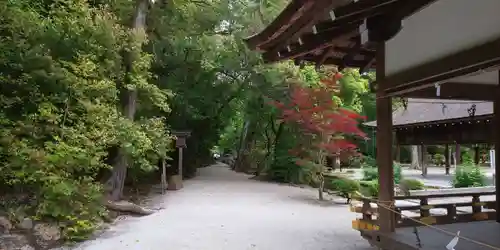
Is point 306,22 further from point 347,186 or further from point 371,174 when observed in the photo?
point 371,174

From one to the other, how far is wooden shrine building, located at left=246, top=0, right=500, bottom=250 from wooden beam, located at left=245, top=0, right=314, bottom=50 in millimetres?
10

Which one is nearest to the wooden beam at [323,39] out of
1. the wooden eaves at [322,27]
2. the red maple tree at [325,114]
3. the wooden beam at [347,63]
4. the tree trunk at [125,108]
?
the wooden eaves at [322,27]

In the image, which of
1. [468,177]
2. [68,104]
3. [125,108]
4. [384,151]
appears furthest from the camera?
[468,177]

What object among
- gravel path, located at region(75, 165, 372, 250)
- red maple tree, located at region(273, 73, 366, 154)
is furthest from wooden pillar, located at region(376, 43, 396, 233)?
red maple tree, located at region(273, 73, 366, 154)

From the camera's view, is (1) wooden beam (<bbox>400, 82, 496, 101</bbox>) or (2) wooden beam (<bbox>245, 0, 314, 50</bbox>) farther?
(1) wooden beam (<bbox>400, 82, 496, 101</bbox>)

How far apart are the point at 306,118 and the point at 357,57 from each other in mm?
4895

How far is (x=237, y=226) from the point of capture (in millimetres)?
8039

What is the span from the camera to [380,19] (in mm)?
4762

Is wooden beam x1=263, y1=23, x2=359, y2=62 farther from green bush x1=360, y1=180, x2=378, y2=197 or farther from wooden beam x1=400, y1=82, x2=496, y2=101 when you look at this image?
green bush x1=360, y1=180, x2=378, y2=197

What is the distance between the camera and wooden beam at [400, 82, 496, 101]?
18.0ft

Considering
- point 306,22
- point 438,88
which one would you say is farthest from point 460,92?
point 306,22

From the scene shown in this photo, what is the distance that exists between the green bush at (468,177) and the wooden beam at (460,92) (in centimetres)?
920

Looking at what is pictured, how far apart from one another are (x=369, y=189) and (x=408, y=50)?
8.23m

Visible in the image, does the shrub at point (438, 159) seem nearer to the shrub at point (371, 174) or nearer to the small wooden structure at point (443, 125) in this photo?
the small wooden structure at point (443, 125)
